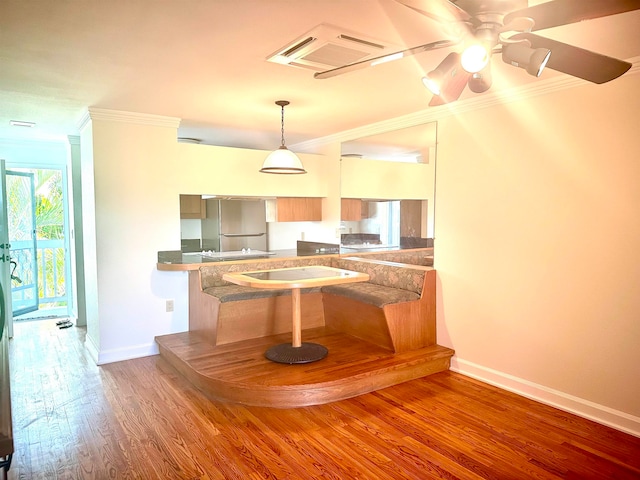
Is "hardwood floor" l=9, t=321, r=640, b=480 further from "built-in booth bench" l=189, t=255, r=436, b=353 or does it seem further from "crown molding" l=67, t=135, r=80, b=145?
"crown molding" l=67, t=135, r=80, b=145

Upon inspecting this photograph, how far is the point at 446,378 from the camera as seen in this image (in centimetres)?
376

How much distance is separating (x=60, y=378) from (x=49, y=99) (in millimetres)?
2397

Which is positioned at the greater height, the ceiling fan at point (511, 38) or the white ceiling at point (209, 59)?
the white ceiling at point (209, 59)

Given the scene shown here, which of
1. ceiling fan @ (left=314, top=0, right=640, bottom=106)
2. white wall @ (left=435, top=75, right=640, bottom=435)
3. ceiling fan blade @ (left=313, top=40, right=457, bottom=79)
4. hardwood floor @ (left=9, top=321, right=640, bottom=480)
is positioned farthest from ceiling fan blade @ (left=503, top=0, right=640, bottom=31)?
hardwood floor @ (left=9, top=321, right=640, bottom=480)

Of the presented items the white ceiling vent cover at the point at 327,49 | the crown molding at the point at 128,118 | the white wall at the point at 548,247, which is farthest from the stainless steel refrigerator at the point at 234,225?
the white ceiling vent cover at the point at 327,49

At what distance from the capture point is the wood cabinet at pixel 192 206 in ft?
16.7

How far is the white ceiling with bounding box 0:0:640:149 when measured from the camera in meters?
2.07

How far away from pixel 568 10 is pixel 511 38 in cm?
25

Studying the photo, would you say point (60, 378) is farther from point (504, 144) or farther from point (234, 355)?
point (504, 144)

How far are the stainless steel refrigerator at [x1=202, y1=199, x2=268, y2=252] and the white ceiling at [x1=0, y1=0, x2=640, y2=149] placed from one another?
1435 mm

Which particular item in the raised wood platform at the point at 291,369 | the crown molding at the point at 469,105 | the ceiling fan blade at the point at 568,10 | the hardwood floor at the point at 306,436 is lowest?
the hardwood floor at the point at 306,436

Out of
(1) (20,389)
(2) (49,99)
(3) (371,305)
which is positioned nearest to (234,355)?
(3) (371,305)

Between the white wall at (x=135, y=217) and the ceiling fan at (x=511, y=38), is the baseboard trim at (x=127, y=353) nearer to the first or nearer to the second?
the white wall at (x=135, y=217)

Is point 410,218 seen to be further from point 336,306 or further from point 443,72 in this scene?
point 443,72
